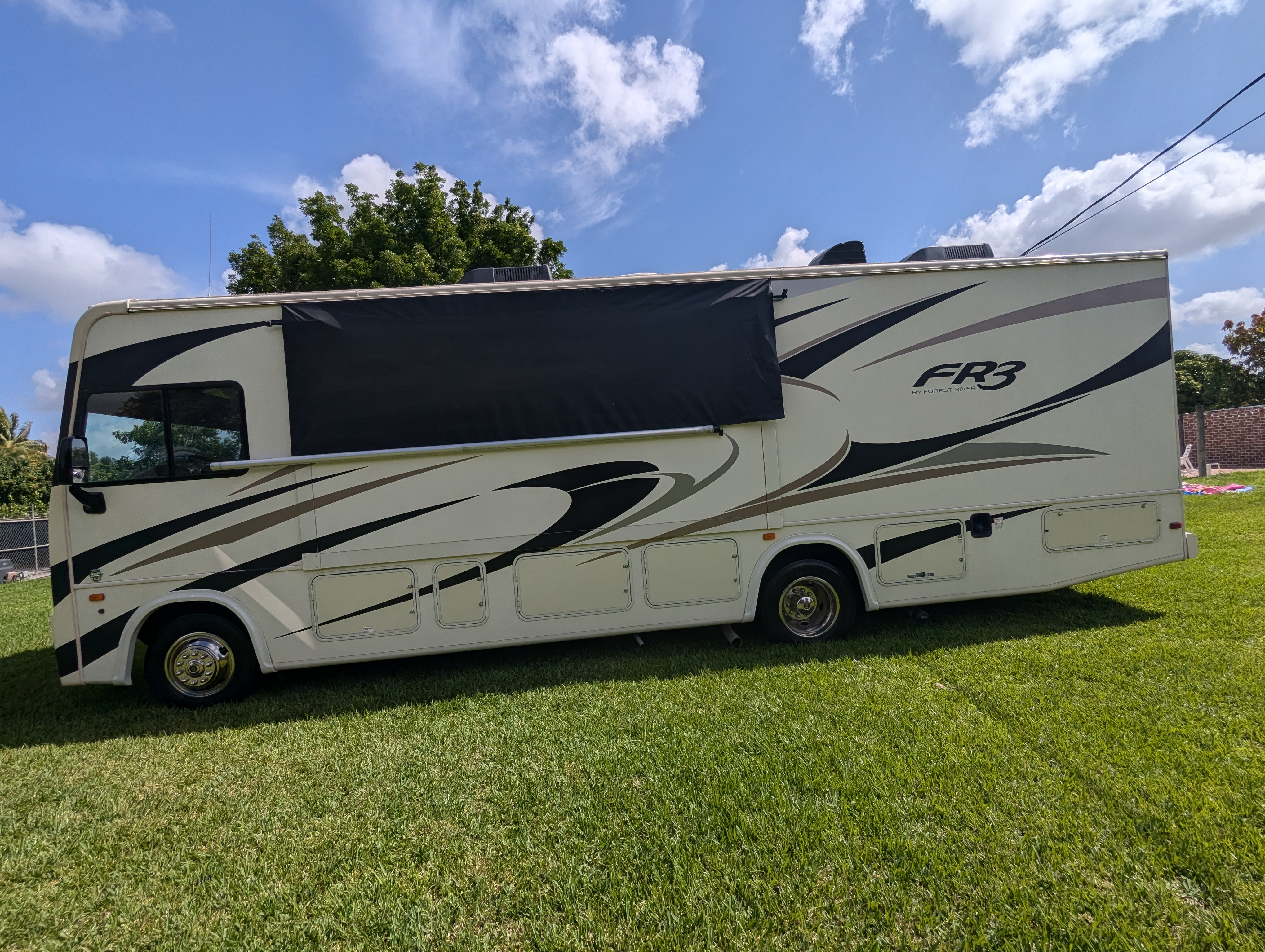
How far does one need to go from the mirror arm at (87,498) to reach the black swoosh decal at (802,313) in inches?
207

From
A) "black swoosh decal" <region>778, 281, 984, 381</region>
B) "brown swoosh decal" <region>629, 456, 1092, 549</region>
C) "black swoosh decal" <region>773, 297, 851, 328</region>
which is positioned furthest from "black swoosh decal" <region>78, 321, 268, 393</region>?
"black swoosh decal" <region>778, 281, 984, 381</region>

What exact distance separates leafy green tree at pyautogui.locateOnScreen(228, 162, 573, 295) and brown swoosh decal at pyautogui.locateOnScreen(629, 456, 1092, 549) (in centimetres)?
1223

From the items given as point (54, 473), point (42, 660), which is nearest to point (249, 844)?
point (54, 473)

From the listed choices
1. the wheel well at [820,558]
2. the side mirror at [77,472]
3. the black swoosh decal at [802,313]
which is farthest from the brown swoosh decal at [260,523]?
the black swoosh decal at [802,313]

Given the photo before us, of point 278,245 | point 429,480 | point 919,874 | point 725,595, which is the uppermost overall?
point 278,245

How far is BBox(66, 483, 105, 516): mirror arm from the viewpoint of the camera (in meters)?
4.33

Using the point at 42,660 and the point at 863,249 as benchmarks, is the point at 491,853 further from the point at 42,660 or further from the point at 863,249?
the point at 42,660

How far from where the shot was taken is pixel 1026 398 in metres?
5.16

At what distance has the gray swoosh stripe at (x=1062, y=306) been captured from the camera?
5090mm

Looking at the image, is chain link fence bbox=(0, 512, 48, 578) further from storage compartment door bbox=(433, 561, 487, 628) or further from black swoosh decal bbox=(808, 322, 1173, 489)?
black swoosh decal bbox=(808, 322, 1173, 489)

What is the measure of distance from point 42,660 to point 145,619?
9.96 feet

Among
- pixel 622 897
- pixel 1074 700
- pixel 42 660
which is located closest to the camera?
pixel 622 897

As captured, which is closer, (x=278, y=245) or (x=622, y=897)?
(x=622, y=897)

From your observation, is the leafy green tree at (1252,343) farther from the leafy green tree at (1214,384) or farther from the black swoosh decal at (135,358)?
the black swoosh decal at (135,358)
